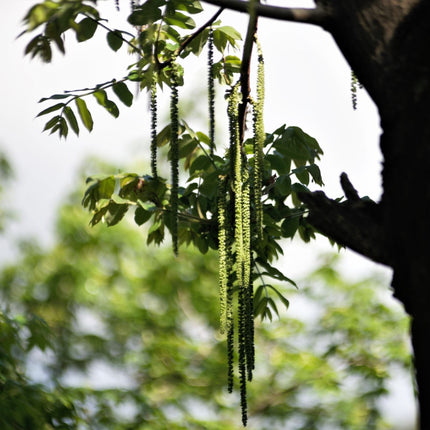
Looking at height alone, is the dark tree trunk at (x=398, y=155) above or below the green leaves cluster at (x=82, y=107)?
below

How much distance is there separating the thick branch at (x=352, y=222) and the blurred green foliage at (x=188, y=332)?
22.1 ft

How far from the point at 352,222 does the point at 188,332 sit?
10576 mm

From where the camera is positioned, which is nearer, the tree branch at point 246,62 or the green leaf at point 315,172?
the tree branch at point 246,62

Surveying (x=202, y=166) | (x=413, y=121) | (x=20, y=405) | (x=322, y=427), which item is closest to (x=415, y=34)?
(x=413, y=121)

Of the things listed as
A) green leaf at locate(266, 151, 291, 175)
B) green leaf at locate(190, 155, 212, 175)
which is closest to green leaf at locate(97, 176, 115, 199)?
green leaf at locate(190, 155, 212, 175)

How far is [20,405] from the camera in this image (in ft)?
9.74

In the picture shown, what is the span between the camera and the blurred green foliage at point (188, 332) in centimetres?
1043

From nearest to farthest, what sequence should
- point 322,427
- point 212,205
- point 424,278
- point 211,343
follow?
point 424,278, point 212,205, point 322,427, point 211,343

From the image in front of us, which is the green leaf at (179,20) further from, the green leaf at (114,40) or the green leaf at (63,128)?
the green leaf at (63,128)

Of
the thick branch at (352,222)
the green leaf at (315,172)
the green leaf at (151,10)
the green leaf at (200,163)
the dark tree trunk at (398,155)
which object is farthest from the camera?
the green leaf at (200,163)

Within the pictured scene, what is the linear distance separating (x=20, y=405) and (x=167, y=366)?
8.40m

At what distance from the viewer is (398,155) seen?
1573 mm

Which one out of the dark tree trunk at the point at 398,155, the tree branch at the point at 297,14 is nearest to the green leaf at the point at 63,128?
the tree branch at the point at 297,14

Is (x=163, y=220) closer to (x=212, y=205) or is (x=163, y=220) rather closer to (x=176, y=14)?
(x=212, y=205)
